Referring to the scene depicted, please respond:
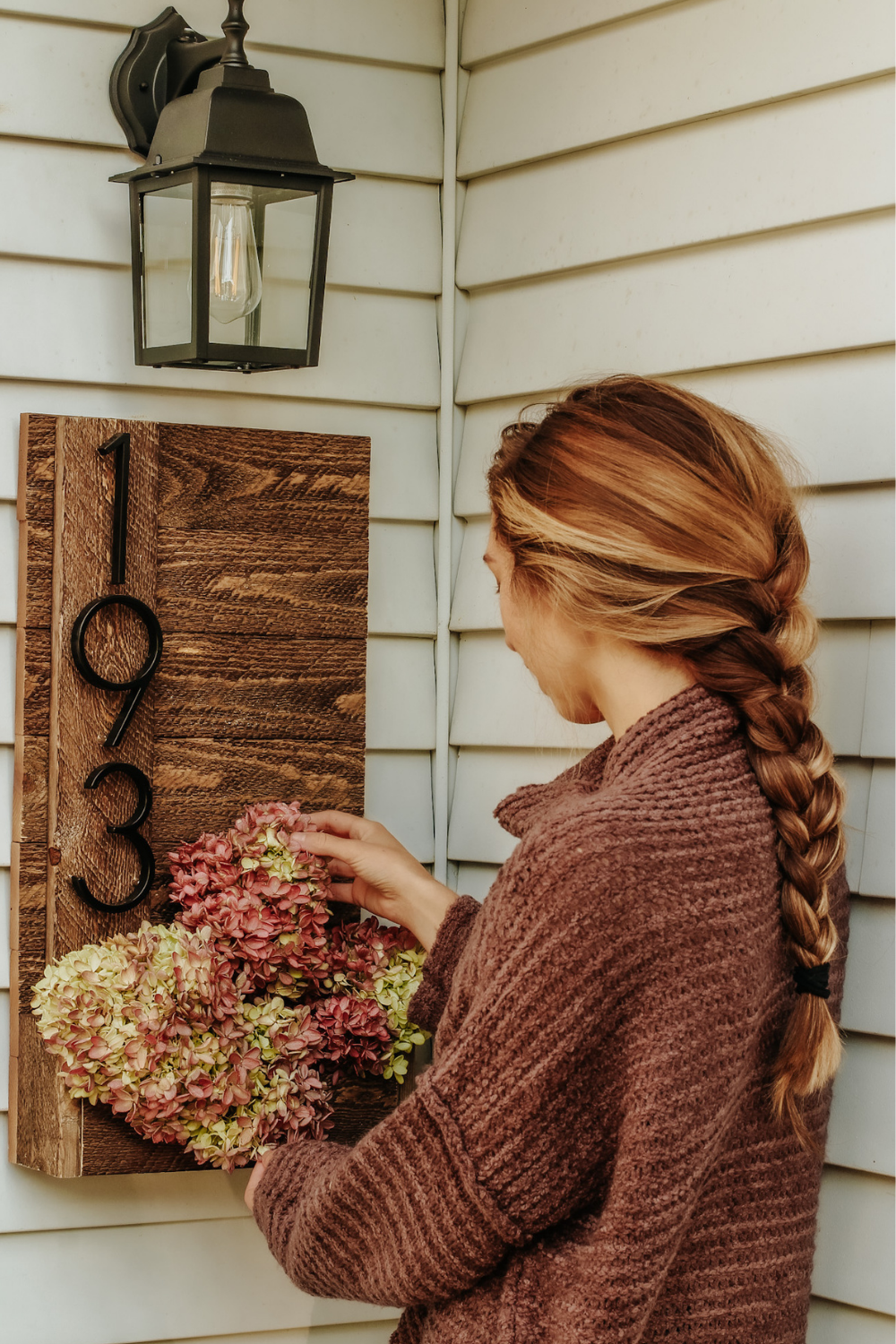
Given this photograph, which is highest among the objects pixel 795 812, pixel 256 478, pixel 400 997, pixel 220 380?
pixel 220 380

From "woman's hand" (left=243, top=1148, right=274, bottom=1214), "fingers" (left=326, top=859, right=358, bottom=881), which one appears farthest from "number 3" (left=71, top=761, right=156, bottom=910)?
"woman's hand" (left=243, top=1148, right=274, bottom=1214)

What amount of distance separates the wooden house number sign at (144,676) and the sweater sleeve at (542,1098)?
1.66 ft

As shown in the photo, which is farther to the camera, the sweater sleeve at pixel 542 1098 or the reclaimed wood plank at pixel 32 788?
the reclaimed wood plank at pixel 32 788

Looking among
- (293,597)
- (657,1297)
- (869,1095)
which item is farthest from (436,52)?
(657,1297)

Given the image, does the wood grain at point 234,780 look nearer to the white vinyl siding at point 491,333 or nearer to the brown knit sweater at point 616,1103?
the white vinyl siding at point 491,333

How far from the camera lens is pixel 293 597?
172 cm

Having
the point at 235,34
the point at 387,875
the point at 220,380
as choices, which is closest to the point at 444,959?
the point at 387,875

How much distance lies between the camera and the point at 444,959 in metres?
1.55

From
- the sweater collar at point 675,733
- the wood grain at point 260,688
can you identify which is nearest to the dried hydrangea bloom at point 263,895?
the wood grain at point 260,688

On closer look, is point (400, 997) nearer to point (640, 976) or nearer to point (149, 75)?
point (640, 976)

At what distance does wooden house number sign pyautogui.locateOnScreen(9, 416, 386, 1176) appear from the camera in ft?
5.20

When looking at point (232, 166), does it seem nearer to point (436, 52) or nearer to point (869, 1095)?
point (436, 52)

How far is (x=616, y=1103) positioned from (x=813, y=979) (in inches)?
8.3

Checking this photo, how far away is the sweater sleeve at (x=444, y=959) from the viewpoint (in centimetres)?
155
